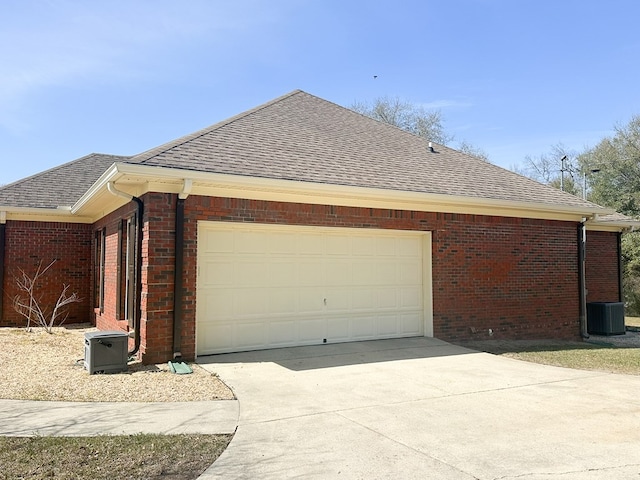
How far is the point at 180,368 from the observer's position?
24.5 ft

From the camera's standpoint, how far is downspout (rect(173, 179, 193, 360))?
7.96 m

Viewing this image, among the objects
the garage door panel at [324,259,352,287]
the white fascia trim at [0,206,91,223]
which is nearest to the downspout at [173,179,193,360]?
the garage door panel at [324,259,352,287]

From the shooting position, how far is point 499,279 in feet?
38.0

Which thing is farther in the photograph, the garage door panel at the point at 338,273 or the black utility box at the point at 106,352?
the garage door panel at the point at 338,273

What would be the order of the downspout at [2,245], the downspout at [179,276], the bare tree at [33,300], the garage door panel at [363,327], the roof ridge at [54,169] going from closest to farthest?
the downspout at [179,276], the garage door panel at [363,327], the downspout at [2,245], the bare tree at [33,300], the roof ridge at [54,169]

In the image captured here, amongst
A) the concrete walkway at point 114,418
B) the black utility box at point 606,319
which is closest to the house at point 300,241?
the black utility box at point 606,319

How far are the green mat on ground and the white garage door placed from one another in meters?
0.74

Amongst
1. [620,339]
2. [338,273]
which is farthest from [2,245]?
[620,339]

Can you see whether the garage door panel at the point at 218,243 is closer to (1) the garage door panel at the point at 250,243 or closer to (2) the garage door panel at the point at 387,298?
(1) the garage door panel at the point at 250,243

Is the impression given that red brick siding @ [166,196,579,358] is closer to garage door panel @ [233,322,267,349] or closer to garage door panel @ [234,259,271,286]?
garage door panel @ [234,259,271,286]

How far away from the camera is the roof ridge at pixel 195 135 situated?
825 cm

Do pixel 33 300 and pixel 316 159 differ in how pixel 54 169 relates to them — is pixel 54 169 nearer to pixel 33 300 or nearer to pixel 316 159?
pixel 33 300

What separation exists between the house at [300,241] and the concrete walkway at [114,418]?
2.20m

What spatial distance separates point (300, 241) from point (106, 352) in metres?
3.87
